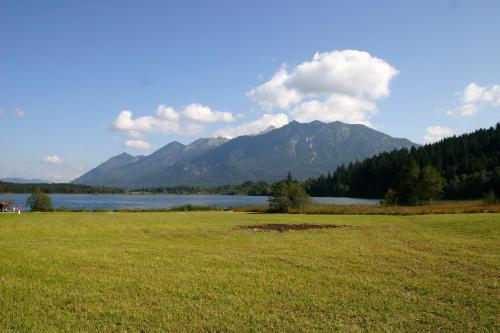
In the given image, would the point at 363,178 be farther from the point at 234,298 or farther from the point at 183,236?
the point at 234,298

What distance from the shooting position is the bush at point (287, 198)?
5744 cm

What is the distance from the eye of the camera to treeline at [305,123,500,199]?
109375 mm

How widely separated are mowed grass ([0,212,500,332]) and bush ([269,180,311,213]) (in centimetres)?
3835

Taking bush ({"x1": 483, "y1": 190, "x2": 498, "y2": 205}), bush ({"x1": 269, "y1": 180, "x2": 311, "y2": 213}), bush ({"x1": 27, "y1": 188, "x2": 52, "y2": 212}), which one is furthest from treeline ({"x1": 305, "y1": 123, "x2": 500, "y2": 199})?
bush ({"x1": 27, "y1": 188, "x2": 52, "y2": 212})

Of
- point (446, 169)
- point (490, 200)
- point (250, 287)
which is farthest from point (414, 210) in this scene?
point (446, 169)

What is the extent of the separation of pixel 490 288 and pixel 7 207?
72.0 meters

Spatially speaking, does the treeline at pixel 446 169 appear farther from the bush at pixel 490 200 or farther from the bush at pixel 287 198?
the bush at pixel 287 198

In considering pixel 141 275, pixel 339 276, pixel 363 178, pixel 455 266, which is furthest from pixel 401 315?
pixel 363 178

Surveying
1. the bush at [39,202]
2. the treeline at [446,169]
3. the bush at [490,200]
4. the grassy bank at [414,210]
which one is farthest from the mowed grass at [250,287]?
the treeline at [446,169]

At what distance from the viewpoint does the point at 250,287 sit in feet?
35.3

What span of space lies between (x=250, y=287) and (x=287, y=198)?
47.4m

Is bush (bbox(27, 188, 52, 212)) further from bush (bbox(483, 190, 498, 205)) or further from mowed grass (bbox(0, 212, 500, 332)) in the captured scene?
bush (bbox(483, 190, 498, 205))

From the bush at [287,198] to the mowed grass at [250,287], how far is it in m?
38.3

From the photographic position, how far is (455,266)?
13492mm
